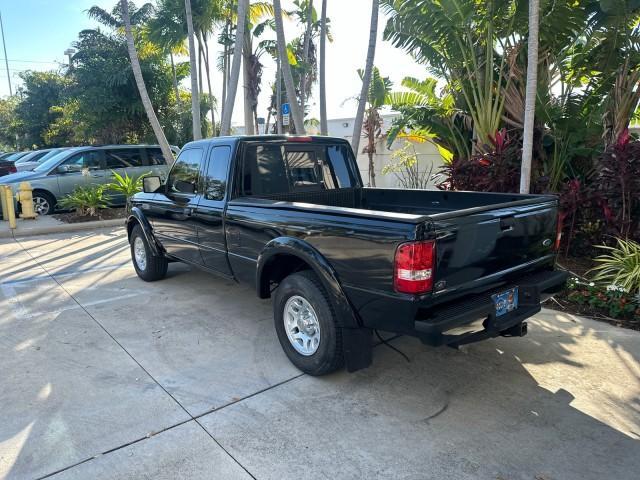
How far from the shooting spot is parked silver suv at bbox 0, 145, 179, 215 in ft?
38.8

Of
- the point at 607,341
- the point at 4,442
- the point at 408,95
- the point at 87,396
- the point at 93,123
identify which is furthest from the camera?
the point at 93,123

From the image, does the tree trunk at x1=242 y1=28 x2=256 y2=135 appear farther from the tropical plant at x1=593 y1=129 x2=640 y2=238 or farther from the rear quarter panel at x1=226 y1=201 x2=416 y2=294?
the rear quarter panel at x1=226 y1=201 x2=416 y2=294

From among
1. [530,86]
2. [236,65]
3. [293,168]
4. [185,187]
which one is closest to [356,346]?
[293,168]

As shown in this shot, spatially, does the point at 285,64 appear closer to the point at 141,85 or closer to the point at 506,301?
the point at 141,85

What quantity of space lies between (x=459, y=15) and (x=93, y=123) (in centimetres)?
1869

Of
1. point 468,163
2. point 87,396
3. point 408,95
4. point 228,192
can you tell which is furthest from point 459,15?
point 87,396

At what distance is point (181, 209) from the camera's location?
5219mm

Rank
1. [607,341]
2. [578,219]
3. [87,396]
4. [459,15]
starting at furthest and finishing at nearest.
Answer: [459,15] → [578,219] → [607,341] → [87,396]

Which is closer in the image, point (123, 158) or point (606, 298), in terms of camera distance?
point (606, 298)

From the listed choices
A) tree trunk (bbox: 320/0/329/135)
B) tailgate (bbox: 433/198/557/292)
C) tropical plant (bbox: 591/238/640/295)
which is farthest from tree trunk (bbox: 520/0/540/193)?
tree trunk (bbox: 320/0/329/135)

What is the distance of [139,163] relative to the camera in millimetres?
12961

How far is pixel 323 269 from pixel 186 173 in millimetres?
2684

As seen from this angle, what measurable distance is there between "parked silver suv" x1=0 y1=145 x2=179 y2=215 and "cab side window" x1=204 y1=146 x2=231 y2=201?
7.85 m

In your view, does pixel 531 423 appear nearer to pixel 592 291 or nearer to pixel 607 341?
pixel 607 341
